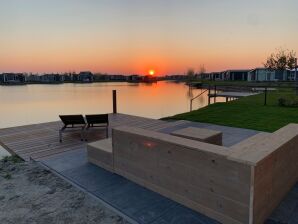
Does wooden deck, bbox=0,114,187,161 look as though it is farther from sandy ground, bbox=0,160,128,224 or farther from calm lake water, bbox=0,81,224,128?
calm lake water, bbox=0,81,224,128

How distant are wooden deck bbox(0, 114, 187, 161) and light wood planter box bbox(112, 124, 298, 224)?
2.57 m

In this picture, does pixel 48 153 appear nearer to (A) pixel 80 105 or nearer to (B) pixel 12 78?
(A) pixel 80 105

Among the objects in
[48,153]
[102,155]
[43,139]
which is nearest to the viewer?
[102,155]

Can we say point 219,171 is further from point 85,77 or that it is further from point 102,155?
point 85,77

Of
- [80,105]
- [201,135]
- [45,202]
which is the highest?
[201,135]

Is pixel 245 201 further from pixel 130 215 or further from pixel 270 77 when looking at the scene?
pixel 270 77

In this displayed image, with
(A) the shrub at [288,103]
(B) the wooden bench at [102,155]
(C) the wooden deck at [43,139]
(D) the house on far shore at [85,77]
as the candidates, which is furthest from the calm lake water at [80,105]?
(D) the house on far shore at [85,77]

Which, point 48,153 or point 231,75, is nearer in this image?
point 48,153

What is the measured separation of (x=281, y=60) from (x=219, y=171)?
34993mm

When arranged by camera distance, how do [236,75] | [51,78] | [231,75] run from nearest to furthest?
[51,78], [236,75], [231,75]

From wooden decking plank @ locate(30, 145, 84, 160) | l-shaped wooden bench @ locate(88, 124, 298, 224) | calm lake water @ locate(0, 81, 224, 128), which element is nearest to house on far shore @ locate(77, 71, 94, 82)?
calm lake water @ locate(0, 81, 224, 128)

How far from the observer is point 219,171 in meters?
2.42

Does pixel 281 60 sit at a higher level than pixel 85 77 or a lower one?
higher

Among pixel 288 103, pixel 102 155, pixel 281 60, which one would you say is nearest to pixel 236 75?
pixel 281 60
